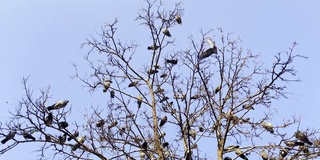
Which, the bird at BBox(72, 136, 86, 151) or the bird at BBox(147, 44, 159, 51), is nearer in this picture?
the bird at BBox(72, 136, 86, 151)

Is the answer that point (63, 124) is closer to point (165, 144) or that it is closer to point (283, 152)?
point (165, 144)

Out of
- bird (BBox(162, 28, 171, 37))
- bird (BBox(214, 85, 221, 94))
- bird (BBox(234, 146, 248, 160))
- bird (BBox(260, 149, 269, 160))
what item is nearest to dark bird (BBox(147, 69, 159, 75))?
bird (BBox(162, 28, 171, 37))

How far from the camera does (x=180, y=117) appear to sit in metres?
6.46

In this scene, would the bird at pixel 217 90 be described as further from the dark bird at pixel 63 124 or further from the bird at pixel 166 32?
the dark bird at pixel 63 124

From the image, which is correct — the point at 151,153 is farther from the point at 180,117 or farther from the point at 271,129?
the point at 271,129

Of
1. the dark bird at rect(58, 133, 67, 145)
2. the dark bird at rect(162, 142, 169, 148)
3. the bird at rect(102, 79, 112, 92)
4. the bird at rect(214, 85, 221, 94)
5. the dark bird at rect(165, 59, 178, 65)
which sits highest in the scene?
the dark bird at rect(165, 59, 178, 65)

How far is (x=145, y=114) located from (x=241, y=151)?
4.81 feet

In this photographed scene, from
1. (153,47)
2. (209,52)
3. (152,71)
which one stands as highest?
(153,47)

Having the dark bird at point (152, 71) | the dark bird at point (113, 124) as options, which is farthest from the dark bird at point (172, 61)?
the dark bird at point (113, 124)

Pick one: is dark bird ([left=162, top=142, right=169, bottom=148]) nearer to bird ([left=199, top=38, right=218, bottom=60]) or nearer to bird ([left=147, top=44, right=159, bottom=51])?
bird ([left=199, top=38, right=218, bottom=60])

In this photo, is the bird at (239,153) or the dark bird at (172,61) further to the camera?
the dark bird at (172,61)

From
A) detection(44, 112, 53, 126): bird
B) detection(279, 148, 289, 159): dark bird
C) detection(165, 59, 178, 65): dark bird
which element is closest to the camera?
detection(44, 112, 53, 126): bird

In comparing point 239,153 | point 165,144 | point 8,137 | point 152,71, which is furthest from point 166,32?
point 8,137

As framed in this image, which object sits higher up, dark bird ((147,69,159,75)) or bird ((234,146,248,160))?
dark bird ((147,69,159,75))
